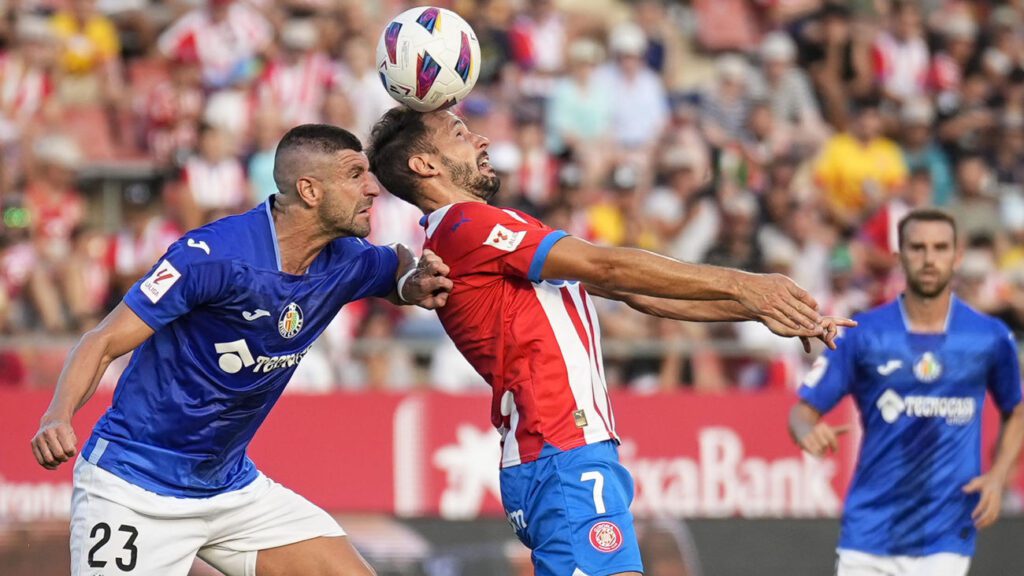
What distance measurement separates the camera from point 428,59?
6.79 metres

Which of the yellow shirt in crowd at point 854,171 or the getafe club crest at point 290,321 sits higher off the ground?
the yellow shirt in crowd at point 854,171

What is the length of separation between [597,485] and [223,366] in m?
1.81

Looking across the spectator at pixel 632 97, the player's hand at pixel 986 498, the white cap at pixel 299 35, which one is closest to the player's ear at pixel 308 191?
the player's hand at pixel 986 498

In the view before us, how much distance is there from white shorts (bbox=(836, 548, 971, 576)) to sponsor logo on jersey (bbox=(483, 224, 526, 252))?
303 cm

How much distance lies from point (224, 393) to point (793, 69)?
11.3 metres

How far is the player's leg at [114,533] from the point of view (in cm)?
656

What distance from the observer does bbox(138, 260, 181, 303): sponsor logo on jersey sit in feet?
21.0

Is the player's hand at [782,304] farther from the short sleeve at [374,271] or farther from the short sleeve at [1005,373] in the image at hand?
the short sleeve at [1005,373]

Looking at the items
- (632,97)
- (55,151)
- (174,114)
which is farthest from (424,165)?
(632,97)

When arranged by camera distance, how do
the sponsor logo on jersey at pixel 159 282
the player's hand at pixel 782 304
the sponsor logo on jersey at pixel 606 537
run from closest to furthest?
the player's hand at pixel 782 304 < the sponsor logo on jersey at pixel 606 537 < the sponsor logo on jersey at pixel 159 282

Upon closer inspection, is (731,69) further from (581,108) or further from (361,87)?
(361,87)

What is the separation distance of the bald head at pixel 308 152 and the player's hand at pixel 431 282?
73 centimetres

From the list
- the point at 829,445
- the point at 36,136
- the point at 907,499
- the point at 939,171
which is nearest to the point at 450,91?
the point at 829,445

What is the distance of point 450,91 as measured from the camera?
22.4ft
